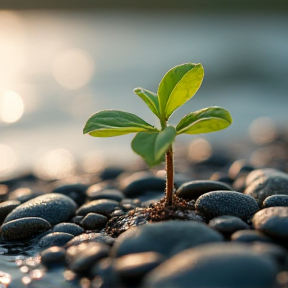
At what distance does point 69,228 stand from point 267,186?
150 centimetres

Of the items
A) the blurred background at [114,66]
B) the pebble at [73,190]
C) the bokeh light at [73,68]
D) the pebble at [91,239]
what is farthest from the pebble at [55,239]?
the bokeh light at [73,68]

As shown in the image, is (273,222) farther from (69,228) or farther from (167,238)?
(69,228)

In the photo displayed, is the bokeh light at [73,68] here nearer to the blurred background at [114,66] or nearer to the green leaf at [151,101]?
the blurred background at [114,66]

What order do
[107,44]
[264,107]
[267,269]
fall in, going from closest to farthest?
[267,269]
[264,107]
[107,44]

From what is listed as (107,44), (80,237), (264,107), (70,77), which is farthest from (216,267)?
(107,44)

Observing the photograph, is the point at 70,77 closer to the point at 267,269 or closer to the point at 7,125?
the point at 7,125

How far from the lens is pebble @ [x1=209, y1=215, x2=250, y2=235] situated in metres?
2.64

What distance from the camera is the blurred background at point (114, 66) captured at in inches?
331

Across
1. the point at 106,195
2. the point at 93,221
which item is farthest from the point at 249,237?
the point at 106,195

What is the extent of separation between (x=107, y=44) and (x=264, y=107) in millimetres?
10435

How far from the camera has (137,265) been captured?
2160mm

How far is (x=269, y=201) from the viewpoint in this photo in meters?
3.08

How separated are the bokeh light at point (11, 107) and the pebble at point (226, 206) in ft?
23.8

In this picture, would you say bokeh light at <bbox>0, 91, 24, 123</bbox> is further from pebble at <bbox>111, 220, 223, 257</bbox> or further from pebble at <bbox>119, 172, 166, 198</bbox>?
pebble at <bbox>111, 220, 223, 257</bbox>
